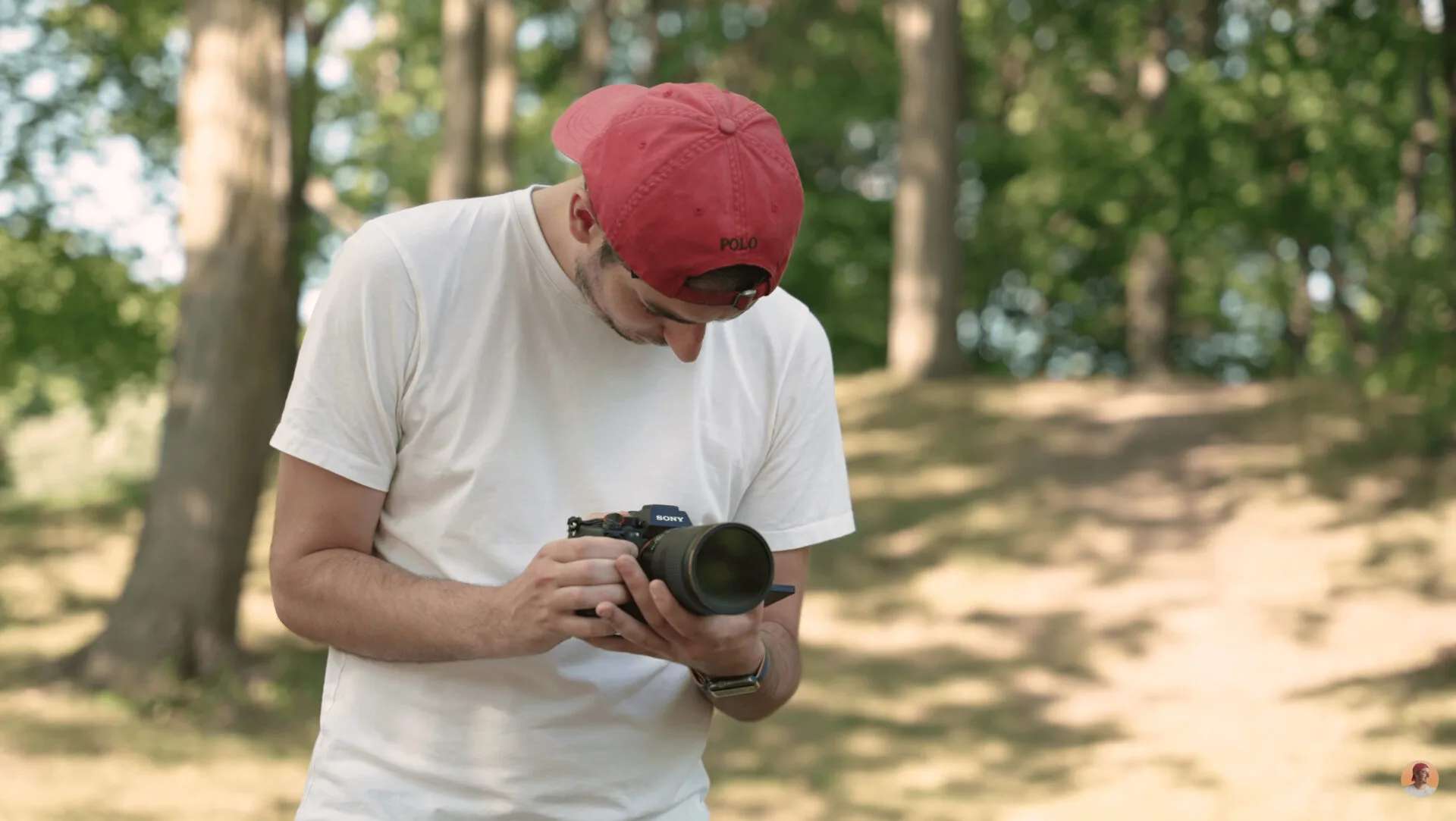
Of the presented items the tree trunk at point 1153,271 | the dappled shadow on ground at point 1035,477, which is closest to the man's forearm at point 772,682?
the dappled shadow on ground at point 1035,477

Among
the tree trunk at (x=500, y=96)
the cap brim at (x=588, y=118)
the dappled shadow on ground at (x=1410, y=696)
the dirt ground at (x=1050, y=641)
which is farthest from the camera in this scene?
the tree trunk at (x=500, y=96)

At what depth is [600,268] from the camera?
80.4 inches

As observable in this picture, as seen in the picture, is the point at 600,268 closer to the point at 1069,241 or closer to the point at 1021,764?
the point at 1021,764

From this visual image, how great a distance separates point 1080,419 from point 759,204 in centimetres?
1196

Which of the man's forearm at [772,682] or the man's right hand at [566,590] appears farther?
the man's forearm at [772,682]

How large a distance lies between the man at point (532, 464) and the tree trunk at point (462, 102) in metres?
11.6

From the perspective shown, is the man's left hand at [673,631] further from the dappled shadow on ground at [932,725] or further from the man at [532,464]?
the dappled shadow on ground at [932,725]

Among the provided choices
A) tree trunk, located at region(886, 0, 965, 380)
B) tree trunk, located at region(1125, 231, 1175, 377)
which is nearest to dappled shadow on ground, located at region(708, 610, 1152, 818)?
tree trunk, located at region(886, 0, 965, 380)

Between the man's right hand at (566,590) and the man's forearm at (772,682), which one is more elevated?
the man's right hand at (566,590)

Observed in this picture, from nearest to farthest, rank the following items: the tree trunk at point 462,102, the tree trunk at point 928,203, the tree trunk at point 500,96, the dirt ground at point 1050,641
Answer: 1. the dirt ground at point 1050,641
2. the tree trunk at point 462,102
3. the tree trunk at point 928,203
4. the tree trunk at point 500,96

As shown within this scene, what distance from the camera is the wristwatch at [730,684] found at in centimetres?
216

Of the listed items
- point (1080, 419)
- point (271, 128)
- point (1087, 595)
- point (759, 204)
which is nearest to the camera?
point (759, 204)

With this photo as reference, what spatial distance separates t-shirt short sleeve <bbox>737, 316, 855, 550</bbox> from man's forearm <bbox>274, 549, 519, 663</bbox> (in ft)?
1.62

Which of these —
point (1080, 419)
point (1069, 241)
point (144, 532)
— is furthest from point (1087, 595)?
point (1069, 241)
